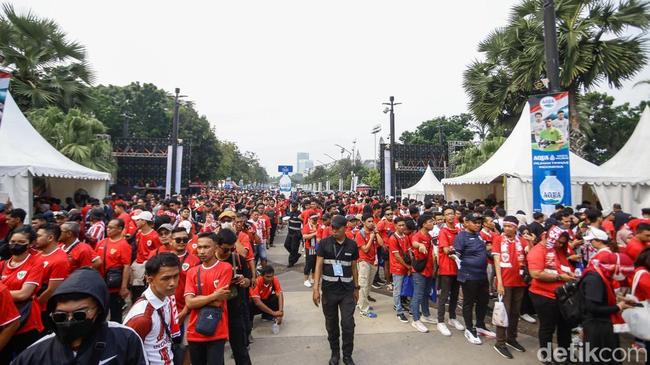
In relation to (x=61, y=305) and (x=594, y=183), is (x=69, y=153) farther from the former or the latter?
(x=594, y=183)

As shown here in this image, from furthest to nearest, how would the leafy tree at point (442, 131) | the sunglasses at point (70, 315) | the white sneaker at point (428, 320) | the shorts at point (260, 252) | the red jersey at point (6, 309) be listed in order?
the leafy tree at point (442, 131), the shorts at point (260, 252), the white sneaker at point (428, 320), the red jersey at point (6, 309), the sunglasses at point (70, 315)

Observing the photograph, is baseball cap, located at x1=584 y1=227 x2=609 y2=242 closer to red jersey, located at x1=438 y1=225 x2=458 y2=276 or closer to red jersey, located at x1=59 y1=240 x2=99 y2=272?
red jersey, located at x1=438 y1=225 x2=458 y2=276

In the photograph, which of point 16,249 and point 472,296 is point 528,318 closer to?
point 472,296

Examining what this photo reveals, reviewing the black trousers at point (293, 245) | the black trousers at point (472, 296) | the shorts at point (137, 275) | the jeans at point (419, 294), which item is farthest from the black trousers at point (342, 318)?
the black trousers at point (293, 245)

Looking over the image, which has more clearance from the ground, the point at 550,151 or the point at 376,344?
the point at 550,151

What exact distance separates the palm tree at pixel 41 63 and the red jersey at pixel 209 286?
48.7 ft

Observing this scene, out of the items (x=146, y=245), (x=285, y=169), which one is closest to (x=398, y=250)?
(x=146, y=245)

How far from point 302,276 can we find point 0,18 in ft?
46.4

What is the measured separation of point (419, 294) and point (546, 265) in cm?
201

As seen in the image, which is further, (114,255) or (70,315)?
(114,255)

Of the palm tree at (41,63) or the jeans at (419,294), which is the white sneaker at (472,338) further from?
the palm tree at (41,63)

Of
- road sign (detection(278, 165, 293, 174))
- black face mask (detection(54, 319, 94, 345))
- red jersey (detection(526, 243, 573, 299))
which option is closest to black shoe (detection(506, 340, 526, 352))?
red jersey (detection(526, 243, 573, 299))

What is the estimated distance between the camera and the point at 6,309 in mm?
2443

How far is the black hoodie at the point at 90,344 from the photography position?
4.78ft
